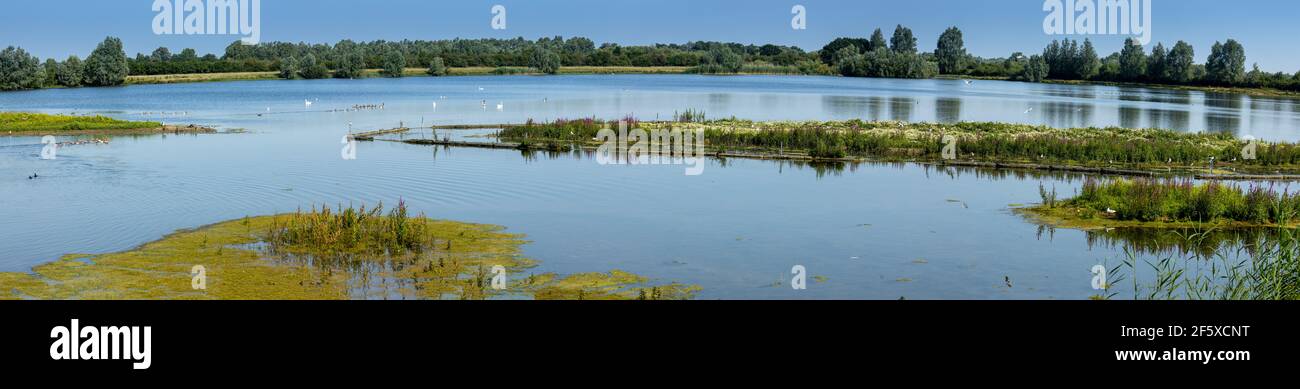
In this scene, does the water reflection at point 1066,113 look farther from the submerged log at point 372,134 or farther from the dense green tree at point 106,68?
the dense green tree at point 106,68

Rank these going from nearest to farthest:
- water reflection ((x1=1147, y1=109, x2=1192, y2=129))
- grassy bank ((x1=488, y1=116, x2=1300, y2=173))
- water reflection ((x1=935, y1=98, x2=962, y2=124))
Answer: grassy bank ((x1=488, y1=116, x2=1300, y2=173)) → water reflection ((x1=1147, y1=109, x2=1192, y2=129)) → water reflection ((x1=935, y1=98, x2=962, y2=124))

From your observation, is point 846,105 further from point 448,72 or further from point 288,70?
point 448,72

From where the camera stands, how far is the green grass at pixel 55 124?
46.3 metres

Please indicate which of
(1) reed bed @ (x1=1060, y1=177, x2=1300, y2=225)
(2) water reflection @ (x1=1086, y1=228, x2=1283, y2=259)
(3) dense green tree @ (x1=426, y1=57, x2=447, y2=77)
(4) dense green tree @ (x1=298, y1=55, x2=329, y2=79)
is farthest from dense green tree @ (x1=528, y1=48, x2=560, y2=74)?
(2) water reflection @ (x1=1086, y1=228, x2=1283, y2=259)

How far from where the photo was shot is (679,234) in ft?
73.9

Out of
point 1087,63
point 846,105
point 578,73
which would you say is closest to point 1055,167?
point 846,105

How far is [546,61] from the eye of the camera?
558ft

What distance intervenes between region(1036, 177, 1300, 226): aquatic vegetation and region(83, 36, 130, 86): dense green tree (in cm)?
10916

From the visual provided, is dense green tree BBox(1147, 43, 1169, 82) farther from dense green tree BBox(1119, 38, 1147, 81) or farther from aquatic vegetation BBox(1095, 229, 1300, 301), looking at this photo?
aquatic vegetation BBox(1095, 229, 1300, 301)

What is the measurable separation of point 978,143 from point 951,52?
153620 mm

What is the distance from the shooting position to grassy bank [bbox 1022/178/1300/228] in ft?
78.1
